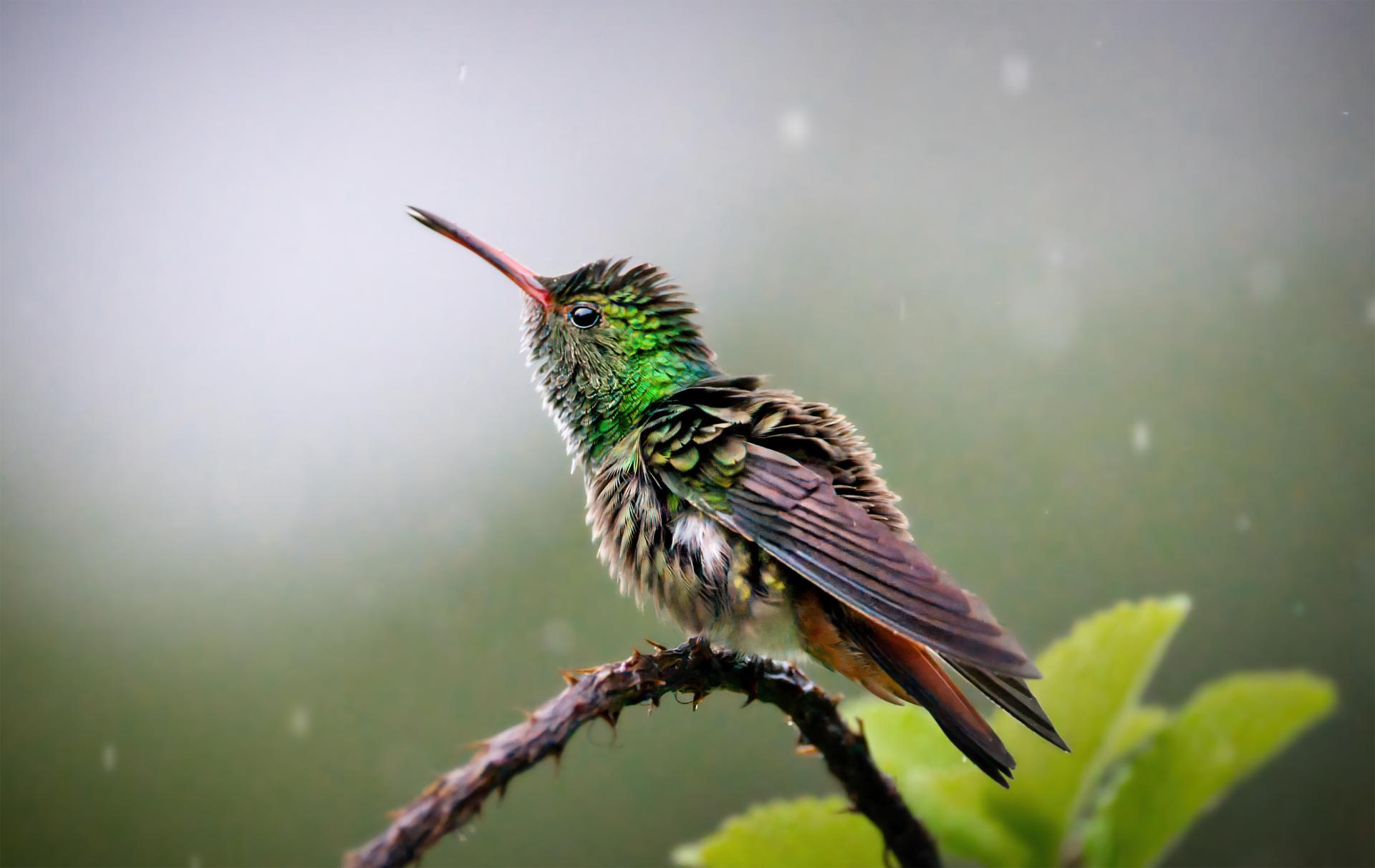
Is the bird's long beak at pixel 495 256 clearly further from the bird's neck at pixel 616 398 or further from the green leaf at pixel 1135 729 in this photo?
the green leaf at pixel 1135 729

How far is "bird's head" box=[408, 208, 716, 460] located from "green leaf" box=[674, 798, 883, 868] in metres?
0.71

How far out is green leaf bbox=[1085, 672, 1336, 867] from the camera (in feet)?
3.34

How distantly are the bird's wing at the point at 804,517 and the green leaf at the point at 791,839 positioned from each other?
0.72 feet

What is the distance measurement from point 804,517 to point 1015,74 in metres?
2.84

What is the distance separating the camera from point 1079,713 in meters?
1.11

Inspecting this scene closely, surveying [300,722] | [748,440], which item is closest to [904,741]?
[748,440]

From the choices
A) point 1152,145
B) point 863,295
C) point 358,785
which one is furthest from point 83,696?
point 1152,145

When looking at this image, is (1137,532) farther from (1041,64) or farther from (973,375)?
(1041,64)

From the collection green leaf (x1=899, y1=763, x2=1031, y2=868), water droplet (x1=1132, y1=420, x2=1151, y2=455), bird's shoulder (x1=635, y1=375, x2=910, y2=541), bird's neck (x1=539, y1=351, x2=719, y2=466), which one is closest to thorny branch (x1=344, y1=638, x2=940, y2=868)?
green leaf (x1=899, y1=763, x2=1031, y2=868)

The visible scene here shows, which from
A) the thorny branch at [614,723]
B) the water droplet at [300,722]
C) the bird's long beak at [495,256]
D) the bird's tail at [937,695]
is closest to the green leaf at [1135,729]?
the bird's tail at [937,695]

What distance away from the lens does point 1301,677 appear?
1188 millimetres

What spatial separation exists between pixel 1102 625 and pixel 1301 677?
0.87 feet

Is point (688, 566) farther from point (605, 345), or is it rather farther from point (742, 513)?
point (605, 345)

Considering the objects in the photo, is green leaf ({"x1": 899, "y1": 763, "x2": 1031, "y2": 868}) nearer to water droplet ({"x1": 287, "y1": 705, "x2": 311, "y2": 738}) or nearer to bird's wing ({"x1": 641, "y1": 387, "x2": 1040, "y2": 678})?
bird's wing ({"x1": 641, "y1": 387, "x2": 1040, "y2": 678})
